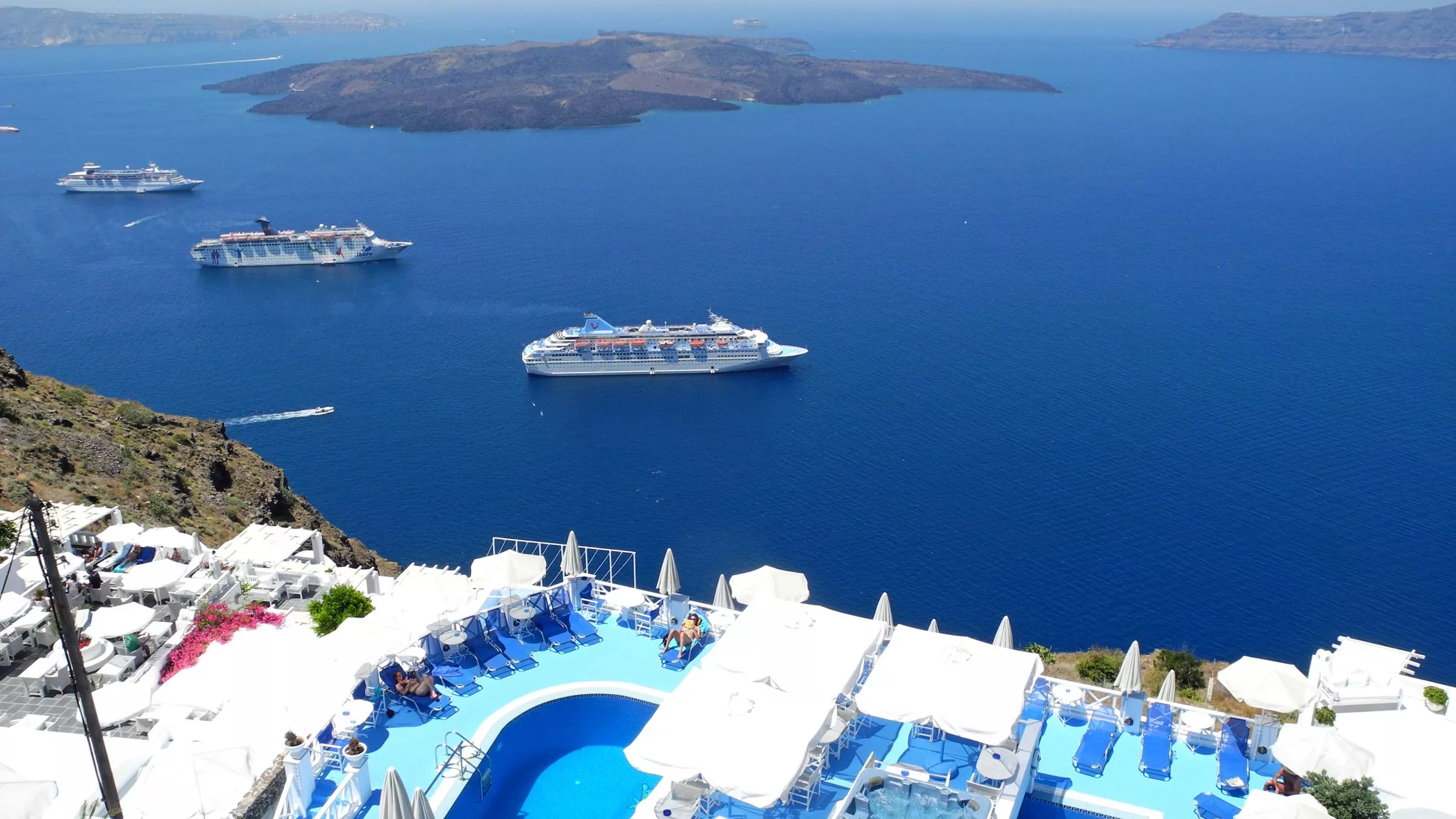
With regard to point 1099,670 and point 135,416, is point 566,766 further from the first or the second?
point 135,416

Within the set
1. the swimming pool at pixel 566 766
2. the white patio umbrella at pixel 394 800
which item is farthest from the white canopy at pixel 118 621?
the white patio umbrella at pixel 394 800

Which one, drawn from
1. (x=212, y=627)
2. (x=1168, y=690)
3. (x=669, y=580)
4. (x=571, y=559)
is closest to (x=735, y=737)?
(x=669, y=580)

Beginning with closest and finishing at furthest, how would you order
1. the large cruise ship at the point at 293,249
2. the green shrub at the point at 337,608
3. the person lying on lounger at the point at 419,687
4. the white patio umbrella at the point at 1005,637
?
the person lying on lounger at the point at 419,687 < the white patio umbrella at the point at 1005,637 < the green shrub at the point at 337,608 < the large cruise ship at the point at 293,249

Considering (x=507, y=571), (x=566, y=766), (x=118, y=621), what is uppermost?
(x=507, y=571)

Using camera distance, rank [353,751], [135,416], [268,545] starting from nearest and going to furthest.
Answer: [353,751] → [268,545] → [135,416]

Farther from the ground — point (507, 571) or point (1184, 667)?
point (507, 571)

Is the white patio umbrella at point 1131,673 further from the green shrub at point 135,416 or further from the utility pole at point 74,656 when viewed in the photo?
the green shrub at point 135,416

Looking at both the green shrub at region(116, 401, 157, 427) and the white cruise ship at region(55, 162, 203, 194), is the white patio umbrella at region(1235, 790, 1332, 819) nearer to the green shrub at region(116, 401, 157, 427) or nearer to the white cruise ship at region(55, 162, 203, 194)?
the green shrub at region(116, 401, 157, 427)
